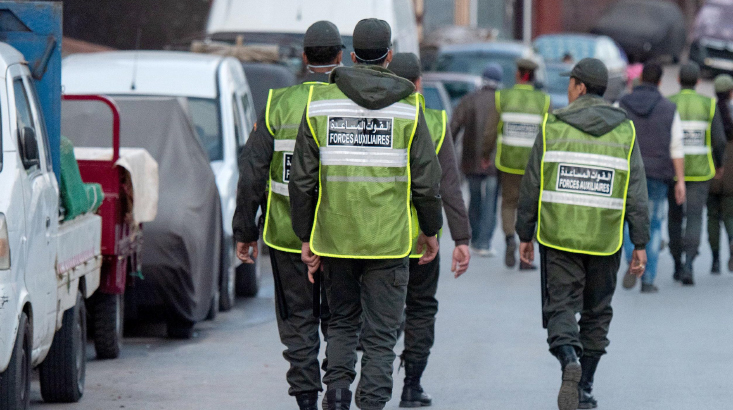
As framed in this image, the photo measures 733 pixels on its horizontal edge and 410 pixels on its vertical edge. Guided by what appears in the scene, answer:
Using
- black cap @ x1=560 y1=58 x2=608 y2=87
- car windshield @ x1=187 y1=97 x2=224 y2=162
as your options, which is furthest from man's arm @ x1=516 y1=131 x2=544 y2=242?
car windshield @ x1=187 y1=97 x2=224 y2=162

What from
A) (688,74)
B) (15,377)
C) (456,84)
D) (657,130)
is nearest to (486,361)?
(657,130)

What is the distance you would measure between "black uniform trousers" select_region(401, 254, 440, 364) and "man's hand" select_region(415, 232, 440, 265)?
176mm

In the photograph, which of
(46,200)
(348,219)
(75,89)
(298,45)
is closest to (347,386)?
A: (348,219)

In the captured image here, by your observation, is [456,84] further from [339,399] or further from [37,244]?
[339,399]

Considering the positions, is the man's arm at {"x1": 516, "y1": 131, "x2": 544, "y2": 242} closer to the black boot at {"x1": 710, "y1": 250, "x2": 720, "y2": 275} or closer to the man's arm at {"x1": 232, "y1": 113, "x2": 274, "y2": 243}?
the man's arm at {"x1": 232, "y1": 113, "x2": 274, "y2": 243}

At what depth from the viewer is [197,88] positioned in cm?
1135

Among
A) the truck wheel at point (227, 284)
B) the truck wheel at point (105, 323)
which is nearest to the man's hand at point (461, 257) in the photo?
the truck wheel at point (105, 323)

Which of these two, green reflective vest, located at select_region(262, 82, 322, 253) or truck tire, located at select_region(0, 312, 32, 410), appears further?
green reflective vest, located at select_region(262, 82, 322, 253)

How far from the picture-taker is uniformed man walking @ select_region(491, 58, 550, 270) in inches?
500

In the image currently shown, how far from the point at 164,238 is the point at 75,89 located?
268 centimetres

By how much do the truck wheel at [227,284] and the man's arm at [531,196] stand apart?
12.1ft

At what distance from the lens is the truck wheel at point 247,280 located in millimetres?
11438

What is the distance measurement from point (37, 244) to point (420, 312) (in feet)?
6.25

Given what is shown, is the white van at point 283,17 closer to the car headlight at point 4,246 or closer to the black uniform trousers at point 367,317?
the black uniform trousers at point 367,317
